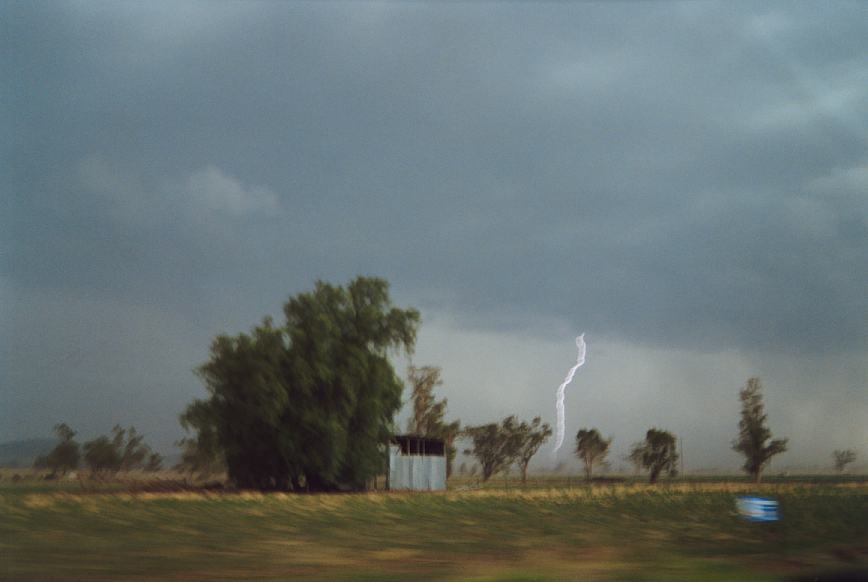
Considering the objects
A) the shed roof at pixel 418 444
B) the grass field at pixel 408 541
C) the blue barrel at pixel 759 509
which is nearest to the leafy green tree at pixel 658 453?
the shed roof at pixel 418 444

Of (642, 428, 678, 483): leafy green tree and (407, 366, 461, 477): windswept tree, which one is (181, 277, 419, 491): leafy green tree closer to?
(407, 366, 461, 477): windswept tree

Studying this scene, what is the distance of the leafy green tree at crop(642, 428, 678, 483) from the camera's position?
11444cm

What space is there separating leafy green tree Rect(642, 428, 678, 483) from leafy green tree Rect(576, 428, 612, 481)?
1524 centimetres

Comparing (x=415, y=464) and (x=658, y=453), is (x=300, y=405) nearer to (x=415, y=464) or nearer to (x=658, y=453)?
(x=415, y=464)

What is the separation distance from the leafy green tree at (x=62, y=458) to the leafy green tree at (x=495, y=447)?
1949 inches

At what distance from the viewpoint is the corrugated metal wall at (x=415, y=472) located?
55.1 meters

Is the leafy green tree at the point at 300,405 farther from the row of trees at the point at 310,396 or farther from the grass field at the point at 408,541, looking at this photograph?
the grass field at the point at 408,541

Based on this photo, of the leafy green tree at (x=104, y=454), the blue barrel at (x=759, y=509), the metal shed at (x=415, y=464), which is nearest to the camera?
the blue barrel at (x=759, y=509)

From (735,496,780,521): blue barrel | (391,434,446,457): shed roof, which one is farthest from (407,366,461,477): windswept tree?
(735,496,780,521): blue barrel

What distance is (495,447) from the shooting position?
11325cm

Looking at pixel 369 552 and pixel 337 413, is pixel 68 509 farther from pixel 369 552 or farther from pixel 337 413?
pixel 337 413

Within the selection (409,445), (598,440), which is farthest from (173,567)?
(598,440)

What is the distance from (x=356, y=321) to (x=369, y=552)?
1432 inches

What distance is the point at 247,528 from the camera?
938 inches
